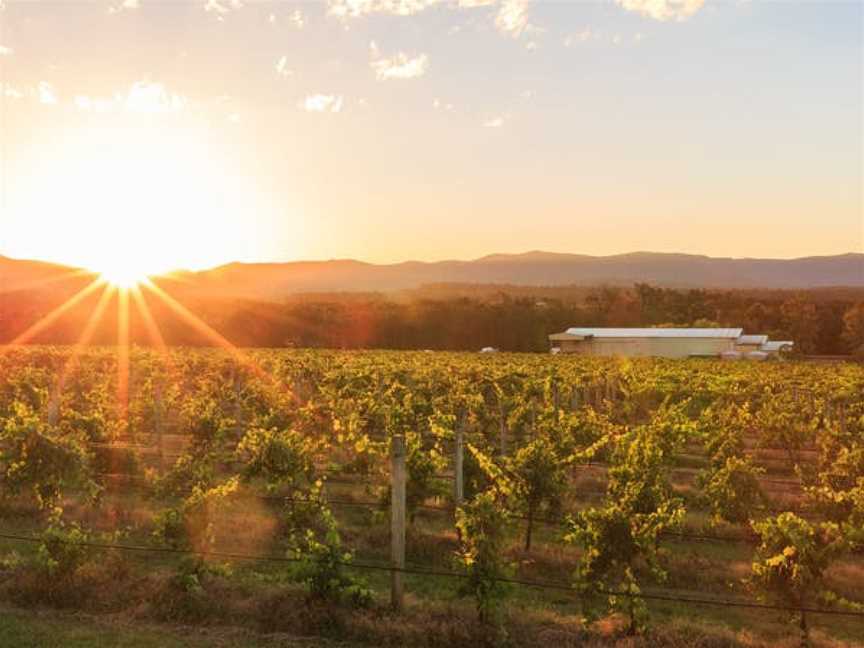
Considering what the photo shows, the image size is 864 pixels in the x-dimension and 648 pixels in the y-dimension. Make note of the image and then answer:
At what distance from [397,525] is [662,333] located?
76305mm

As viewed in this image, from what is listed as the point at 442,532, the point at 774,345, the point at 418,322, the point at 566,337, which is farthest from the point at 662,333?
the point at 442,532

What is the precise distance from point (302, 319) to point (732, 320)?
54909 millimetres

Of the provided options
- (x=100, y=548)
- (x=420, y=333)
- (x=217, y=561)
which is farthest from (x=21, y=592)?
(x=420, y=333)

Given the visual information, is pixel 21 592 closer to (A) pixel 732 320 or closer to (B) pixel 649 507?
(B) pixel 649 507

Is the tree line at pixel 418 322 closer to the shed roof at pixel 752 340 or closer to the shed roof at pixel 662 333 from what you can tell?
the shed roof at pixel 662 333

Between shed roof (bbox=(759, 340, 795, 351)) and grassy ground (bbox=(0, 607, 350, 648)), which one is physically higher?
grassy ground (bbox=(0, 607, 350, 648))

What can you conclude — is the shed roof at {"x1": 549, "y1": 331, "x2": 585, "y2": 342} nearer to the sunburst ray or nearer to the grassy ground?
the sunburst ray

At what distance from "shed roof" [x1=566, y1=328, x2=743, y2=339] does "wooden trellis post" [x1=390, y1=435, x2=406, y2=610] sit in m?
74.2

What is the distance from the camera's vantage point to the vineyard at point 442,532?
28.5 feet

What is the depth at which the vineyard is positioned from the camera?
8.69 meters

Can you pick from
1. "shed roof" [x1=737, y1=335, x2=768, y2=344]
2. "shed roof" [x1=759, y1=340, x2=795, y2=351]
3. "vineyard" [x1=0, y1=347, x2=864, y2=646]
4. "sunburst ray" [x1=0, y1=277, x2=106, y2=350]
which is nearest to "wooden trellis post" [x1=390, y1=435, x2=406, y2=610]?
"vineyard" [x1=0, y1=347, x2=864, y2=646]

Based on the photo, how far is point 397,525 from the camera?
895cm

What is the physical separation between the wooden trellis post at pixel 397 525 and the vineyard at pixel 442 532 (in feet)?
0.08

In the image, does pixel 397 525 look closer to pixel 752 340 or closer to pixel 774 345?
pixel 752 340
